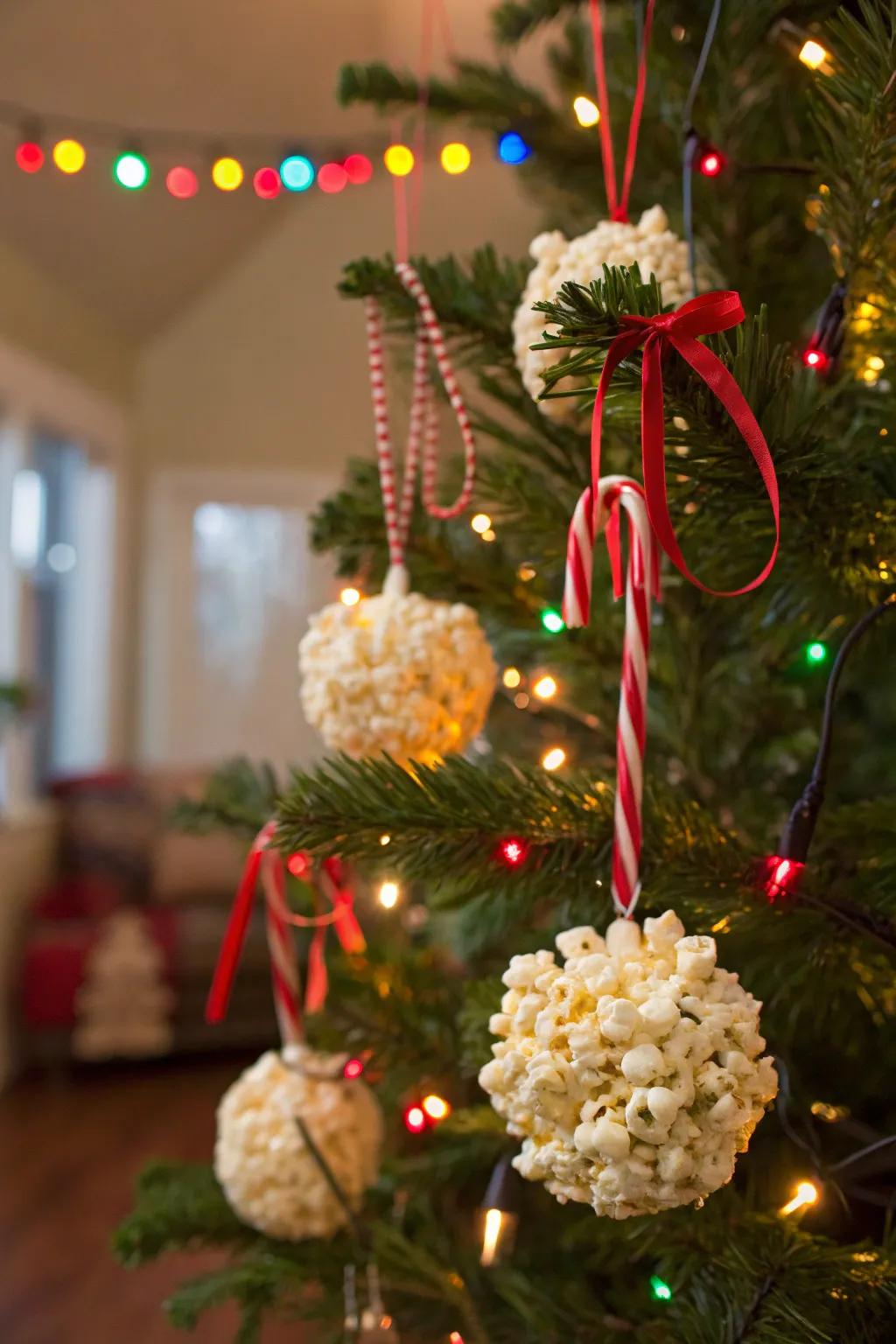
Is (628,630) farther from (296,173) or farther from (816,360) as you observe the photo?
(296,173)

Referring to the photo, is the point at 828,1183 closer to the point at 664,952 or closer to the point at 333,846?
the point at 664,952

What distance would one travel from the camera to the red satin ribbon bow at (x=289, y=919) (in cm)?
96

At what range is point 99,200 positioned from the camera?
12.1ft

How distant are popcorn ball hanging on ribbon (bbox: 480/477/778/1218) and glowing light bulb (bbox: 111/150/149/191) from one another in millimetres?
1405

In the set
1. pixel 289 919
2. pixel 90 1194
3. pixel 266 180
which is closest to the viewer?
pixel 289 919

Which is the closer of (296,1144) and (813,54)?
(813,54)

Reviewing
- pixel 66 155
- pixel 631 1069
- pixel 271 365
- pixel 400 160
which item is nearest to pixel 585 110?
pixel 400 160

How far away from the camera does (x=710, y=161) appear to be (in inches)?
30.2

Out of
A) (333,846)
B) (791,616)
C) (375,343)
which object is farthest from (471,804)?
(375,343)

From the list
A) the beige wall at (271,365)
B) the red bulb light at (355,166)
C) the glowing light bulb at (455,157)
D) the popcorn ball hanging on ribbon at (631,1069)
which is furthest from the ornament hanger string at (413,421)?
the beige wall at (271,365)

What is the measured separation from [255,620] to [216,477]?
609 millimetres

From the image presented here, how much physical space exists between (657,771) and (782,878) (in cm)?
30

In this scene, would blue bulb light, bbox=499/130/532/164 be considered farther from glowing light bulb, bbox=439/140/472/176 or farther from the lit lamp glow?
the lit lamp glow

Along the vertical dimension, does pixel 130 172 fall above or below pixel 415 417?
above
